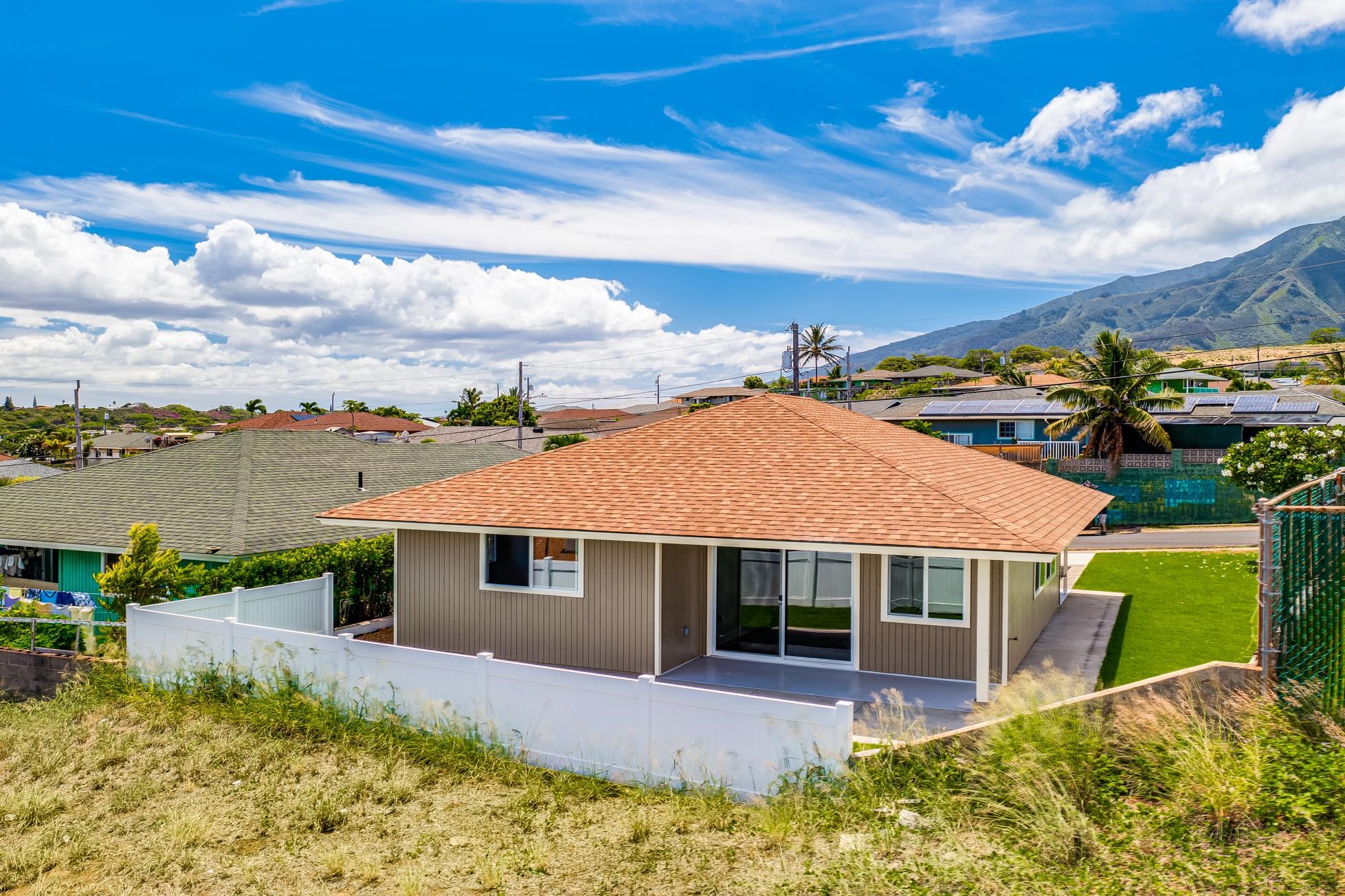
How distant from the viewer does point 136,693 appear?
13555 mm

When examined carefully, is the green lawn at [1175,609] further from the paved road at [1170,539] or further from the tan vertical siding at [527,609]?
the tan vertical siding at [527,609]

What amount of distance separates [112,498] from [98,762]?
40.3ft

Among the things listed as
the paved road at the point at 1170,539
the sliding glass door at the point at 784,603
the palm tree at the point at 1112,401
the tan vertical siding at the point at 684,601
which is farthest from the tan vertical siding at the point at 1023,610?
the palm tree at the point at 1112,401

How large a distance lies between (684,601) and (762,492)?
2054 mm

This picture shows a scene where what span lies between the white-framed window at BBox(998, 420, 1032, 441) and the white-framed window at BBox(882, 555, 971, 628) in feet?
128

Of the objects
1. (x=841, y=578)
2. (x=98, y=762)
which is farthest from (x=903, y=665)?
(x=98, y=762)

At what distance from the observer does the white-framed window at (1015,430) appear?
48875 mm

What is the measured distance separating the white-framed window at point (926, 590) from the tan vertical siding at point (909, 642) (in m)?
0.08

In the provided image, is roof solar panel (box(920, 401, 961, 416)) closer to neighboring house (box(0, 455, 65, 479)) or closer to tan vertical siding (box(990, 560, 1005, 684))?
tan vertical siding (box(990, 560, 1005, 684))

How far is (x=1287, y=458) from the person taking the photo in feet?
82.4

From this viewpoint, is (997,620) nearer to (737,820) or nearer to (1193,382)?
(737,820)

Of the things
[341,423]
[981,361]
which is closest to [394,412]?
[341,423]

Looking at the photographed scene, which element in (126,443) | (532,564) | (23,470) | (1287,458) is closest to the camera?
(532,564)

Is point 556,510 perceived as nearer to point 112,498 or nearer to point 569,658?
point 569,658
